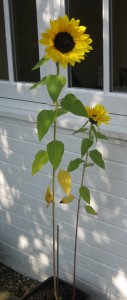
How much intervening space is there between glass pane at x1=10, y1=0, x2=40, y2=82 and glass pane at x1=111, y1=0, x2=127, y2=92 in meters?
0.63

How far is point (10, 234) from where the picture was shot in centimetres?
356

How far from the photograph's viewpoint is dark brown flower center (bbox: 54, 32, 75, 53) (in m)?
1.90

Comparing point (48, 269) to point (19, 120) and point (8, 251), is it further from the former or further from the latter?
point (19, 120)

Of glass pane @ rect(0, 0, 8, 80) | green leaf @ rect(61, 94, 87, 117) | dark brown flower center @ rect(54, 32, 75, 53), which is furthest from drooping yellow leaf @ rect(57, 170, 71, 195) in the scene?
glass pane @ rect(0, 0, 8, 80)

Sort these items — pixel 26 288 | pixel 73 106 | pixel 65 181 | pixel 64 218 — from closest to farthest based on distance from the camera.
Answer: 1. pixel 73 106
2. pixel 65 181
3. pixel 64 218
4. pixel 26 288

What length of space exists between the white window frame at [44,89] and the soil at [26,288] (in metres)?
1.12

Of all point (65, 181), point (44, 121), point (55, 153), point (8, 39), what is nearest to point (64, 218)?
point (65, 181)

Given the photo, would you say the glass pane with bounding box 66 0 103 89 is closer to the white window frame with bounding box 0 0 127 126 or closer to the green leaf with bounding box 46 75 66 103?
the white window frame with bounding box 0 0 127 126

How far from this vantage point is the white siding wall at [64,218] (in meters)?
2.61

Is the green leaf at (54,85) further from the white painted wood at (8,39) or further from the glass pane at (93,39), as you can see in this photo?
the white painted wood at (8,39)

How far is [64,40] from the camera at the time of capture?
1.91 metres

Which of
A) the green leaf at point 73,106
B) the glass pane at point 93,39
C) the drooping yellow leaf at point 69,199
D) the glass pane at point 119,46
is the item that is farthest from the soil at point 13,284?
the green leaf at point 73,106

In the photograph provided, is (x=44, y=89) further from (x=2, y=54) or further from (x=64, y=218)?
(x=64, y=218)

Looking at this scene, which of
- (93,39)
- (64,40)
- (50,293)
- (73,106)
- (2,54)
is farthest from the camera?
(2,54)
